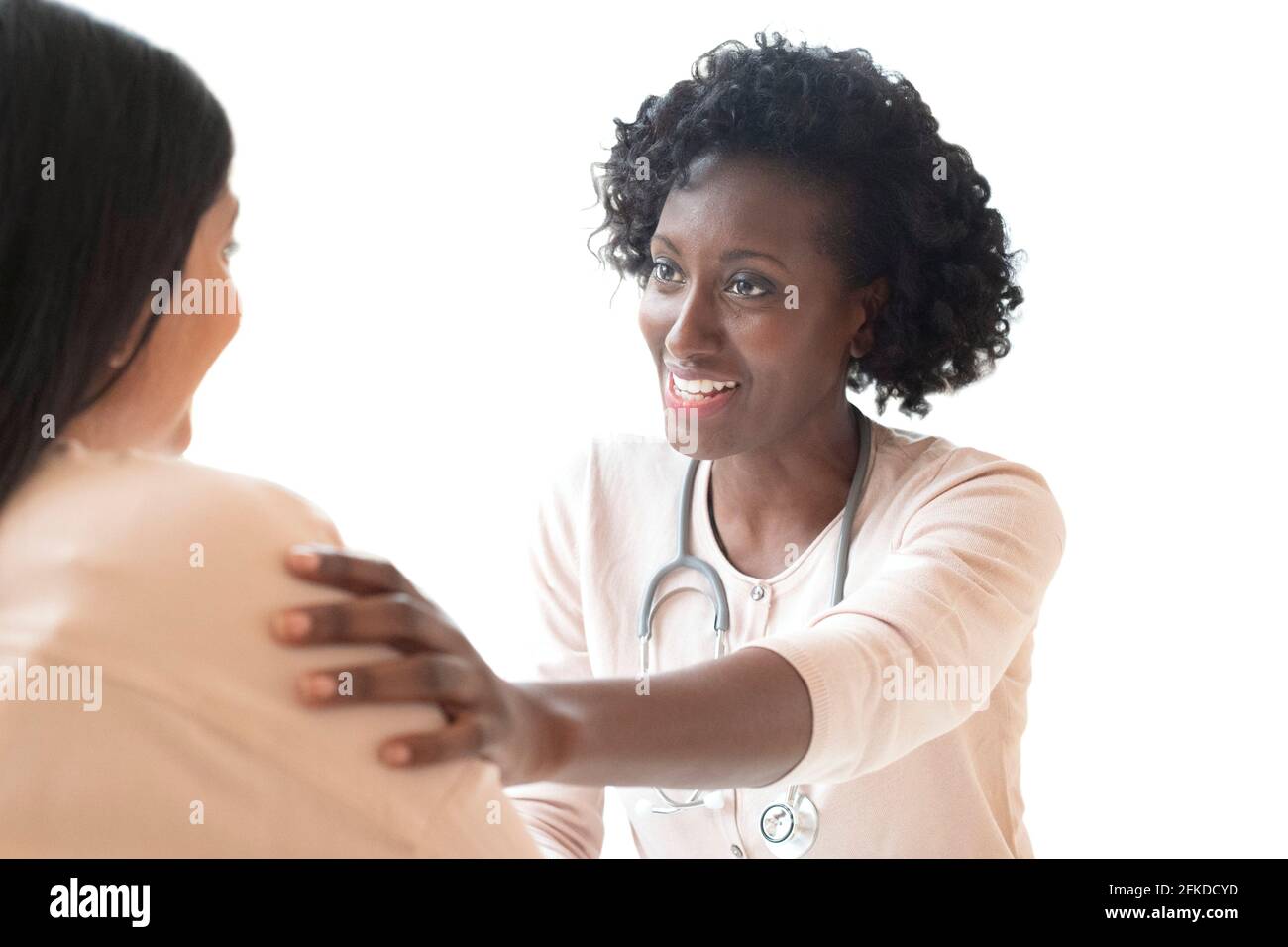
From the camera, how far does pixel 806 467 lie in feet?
5.98

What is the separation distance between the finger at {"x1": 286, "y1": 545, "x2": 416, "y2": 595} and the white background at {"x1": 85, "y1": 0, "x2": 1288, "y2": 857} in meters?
1.62

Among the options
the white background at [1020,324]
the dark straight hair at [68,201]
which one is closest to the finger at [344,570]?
the dark straight hair at [68,201]

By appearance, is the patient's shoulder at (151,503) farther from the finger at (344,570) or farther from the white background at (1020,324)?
the white background at (1020,324)

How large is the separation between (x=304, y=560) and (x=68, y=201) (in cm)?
30

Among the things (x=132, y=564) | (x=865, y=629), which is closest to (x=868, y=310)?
(x=865, y=629)

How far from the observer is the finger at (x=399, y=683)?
2.85 ft

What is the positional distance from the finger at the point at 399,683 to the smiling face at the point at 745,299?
838 millimetres

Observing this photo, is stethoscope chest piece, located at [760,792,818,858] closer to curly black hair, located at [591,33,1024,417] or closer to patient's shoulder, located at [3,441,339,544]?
curly black hair, located at [591,33,1024,417]

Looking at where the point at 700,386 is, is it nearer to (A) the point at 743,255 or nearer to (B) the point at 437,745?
(A) the point at 743,255

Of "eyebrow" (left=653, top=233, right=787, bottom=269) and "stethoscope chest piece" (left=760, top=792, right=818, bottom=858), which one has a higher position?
"eyebrow" (left=653, top=233, right=787, bottom=269)

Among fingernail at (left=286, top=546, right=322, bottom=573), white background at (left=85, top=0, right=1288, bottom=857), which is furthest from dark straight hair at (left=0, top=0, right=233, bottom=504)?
white background at (left=85, top=0, right=1288, bottom=857)

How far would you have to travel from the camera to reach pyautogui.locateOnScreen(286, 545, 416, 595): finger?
88 centimetres

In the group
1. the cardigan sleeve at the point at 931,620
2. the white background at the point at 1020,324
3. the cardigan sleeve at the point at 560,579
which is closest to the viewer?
the cardigan sleeve at the point at 931,620
